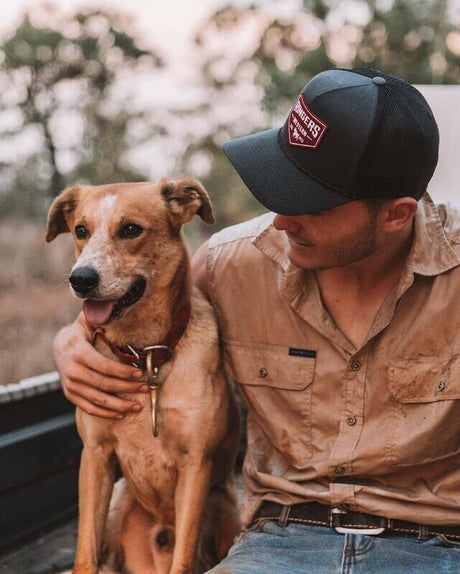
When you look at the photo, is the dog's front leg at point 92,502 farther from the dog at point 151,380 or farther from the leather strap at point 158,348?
the leather strap at point 158,348

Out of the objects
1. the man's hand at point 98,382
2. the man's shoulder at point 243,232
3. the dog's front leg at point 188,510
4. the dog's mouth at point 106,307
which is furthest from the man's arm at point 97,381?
the man's shoulder at point 243,232

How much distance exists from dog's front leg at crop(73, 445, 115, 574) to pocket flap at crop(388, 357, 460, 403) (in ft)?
2.85

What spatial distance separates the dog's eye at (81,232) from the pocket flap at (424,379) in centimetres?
99

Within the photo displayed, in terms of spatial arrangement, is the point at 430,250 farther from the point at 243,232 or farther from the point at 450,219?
the point at 243,232

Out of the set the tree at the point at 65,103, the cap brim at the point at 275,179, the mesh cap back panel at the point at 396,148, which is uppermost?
the mesh cap back panel at the point at 396,148

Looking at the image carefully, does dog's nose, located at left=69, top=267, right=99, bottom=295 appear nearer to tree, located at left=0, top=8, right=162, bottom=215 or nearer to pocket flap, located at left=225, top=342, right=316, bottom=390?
pocket flap, located at left=225, top=342, right=316, bottom=390

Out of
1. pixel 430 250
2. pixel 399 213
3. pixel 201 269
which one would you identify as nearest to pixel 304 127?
pixel 399 213

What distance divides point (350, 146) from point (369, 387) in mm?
663

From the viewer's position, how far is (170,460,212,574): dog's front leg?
2.23 meters

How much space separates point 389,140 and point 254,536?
112 centimetres

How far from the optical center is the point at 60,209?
2500mm

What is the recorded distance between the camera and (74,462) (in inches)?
110

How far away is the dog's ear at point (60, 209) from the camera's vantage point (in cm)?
247

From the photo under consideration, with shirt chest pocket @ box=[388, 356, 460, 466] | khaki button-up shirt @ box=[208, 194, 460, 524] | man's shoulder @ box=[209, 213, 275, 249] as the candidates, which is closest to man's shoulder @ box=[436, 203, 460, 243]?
khaki button-up shirt @ box=[208, 194, 460, 524]
